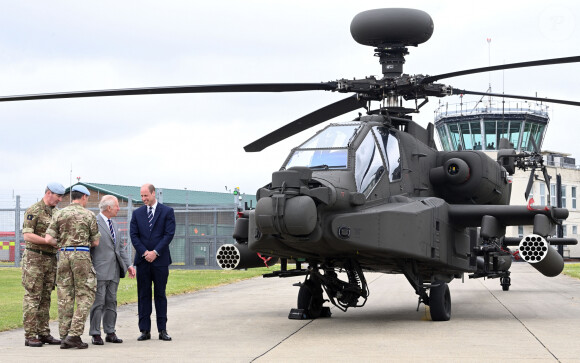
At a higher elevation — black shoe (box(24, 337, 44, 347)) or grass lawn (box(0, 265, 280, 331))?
black shoe (box(24, 337, 44, 347))

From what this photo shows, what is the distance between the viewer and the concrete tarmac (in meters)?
Result: 9.00

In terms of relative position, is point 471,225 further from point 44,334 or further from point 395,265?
point 44,334

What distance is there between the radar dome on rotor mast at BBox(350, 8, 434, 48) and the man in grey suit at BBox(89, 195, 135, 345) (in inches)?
198

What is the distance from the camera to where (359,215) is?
11148mm

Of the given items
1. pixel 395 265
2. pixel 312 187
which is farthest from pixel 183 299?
pixel 312 187

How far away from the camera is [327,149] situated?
12.1 meters

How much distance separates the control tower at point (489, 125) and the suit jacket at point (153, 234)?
152 feet

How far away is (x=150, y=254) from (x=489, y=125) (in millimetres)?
48058

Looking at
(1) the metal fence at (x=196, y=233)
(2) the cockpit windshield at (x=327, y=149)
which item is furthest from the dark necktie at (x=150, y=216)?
(1) the metal fence at (x=196, y=233)

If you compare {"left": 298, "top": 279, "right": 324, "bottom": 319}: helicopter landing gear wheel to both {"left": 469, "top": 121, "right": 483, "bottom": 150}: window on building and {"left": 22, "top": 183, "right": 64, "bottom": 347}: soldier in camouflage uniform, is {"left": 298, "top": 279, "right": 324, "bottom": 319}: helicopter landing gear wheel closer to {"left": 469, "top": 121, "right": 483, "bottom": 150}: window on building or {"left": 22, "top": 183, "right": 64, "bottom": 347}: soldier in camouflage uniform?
{"left": 22, "top": 183, "right": 64, "bottom": 347}: soldier in camouflage uniform

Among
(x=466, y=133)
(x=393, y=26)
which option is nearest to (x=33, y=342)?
(x=393, y=26)

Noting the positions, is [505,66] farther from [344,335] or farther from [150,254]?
[150,254]

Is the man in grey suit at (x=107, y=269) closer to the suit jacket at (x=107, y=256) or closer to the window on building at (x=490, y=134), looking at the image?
the suit jacket at (x=107, y=256)

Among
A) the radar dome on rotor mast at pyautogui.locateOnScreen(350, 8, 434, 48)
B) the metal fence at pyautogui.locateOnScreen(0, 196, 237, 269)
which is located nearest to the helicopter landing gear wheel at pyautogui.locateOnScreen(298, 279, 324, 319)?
the radar dome on rotor mast at pyautogui.locateOnScreen(350, 8, 434, 48)
